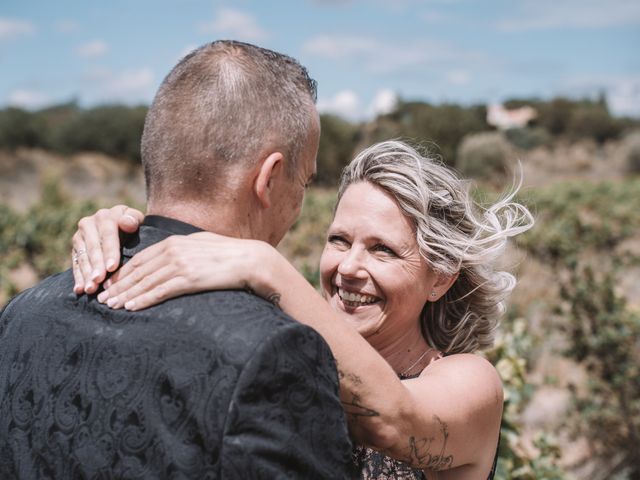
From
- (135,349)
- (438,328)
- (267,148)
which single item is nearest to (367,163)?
(438,328)

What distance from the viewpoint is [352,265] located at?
2699mm

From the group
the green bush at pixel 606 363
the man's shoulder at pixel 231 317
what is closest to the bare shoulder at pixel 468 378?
the man's shoulder at pixel 231 317

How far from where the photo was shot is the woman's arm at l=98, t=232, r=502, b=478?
1.76 metres

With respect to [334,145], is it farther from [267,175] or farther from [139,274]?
[139,274]

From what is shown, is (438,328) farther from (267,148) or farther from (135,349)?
(135,349)

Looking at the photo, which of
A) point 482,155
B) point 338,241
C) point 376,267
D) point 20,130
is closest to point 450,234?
point 376,267

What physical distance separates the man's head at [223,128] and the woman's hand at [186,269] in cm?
15

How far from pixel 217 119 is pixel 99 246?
49cm

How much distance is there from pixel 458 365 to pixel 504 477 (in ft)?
5.40

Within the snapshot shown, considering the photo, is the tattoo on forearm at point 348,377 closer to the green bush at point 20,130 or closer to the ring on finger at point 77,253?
the ring on finger at point 77,253

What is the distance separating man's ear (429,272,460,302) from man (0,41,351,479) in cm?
94

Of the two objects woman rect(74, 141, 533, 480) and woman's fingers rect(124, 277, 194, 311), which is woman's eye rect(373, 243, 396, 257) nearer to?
woman rect(74, 141, 533, 480)

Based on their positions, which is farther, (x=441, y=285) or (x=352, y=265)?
(x=441, y=285)

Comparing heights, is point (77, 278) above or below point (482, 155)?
above
